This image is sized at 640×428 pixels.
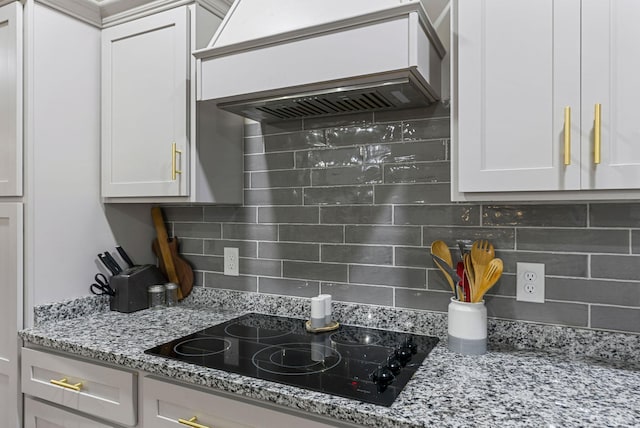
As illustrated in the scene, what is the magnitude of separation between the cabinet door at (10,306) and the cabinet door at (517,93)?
5.31ft

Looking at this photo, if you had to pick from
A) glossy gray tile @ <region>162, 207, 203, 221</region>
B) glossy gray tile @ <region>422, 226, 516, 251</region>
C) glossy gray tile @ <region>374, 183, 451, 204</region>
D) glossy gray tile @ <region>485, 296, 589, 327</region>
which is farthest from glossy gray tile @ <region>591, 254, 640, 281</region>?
glossy gray tile @ <region>162, 207, 203, 221</region>

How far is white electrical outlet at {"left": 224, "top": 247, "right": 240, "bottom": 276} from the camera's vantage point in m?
A: 1.93

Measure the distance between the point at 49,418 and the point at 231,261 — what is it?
87 cm

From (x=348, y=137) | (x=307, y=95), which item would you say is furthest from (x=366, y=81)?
(x=348, y=137)

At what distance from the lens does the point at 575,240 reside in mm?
1354

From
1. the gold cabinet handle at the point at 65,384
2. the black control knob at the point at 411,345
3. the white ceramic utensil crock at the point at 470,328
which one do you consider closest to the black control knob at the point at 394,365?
the black control knob at the point at 411,345

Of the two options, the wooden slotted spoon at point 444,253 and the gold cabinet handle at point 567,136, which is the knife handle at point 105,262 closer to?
the wooden slotted spoon at point 444,253

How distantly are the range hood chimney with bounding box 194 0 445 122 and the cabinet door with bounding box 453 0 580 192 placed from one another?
16cm

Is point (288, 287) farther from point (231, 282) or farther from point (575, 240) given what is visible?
point (575, 240)

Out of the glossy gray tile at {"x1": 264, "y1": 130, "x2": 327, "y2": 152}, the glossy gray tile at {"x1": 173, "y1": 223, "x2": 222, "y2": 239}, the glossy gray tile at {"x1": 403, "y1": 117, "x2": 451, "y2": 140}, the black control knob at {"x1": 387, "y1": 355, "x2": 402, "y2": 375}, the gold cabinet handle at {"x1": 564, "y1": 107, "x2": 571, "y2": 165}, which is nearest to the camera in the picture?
the gold cabinet handle at {"x1": 564, "y1": 107, "x2": 571, "y2": 165}

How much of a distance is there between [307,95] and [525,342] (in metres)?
1.08

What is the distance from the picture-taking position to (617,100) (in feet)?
3.39

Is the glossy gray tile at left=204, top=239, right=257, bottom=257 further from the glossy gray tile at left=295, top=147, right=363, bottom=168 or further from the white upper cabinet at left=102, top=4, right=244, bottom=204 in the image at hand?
the glossy gray tile at left=295, top=147, right=363, bottom=168

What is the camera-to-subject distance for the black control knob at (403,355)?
1.25 meters
